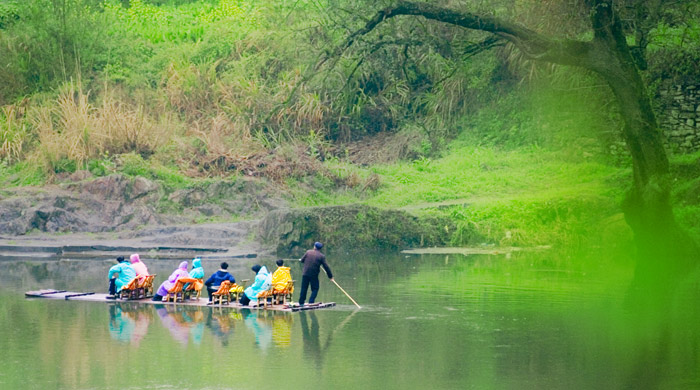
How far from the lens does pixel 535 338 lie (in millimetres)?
16078

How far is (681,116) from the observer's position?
3525 cm

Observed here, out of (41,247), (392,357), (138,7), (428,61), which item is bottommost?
(392,357)

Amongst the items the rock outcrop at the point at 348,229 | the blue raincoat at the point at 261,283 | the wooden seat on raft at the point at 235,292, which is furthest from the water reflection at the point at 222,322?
the rock outcrop at the point at 348,229

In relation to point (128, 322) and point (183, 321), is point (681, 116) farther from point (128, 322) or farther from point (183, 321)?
point (128, 322)

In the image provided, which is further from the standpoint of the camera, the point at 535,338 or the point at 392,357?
the point at 535,338

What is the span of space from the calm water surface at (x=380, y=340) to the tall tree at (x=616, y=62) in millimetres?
2889

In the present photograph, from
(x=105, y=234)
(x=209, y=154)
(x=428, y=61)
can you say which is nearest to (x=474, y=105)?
(x=428, y=61)

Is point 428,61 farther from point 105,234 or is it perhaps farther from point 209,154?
point 105,234

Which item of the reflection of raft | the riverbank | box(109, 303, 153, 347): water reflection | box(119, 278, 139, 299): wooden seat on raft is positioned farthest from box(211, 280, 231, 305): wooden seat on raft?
the riverbank

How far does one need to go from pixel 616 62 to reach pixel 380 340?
1189cm

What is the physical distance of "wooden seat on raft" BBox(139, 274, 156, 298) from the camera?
813 inches

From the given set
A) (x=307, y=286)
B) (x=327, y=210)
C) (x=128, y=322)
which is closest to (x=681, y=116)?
(x=327, y=210)

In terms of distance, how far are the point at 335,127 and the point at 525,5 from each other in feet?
44.6

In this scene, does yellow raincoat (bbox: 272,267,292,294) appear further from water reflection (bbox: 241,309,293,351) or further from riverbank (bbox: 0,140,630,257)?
riverbank (bbox: 0,140,630,257)
